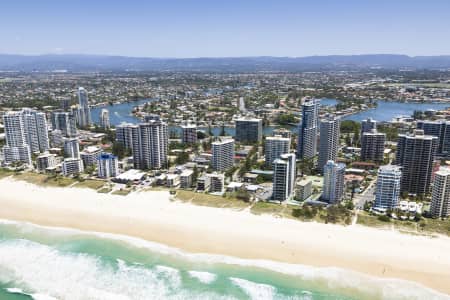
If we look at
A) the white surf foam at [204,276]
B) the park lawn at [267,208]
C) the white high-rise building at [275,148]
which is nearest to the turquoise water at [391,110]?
the white high-rise building at [275,148]

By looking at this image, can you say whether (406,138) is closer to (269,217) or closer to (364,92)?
(269,217)

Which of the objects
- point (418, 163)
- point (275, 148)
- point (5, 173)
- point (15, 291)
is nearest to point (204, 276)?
point (15, 291)

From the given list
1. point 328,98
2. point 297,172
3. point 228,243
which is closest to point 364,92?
point 328,98

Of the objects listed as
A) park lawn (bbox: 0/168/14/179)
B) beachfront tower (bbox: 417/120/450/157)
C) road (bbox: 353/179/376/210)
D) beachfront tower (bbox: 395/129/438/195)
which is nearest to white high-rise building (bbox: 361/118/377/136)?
beachfront tower (bbox: 417/120/450/157)

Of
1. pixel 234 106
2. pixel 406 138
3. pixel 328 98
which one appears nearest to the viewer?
pixel 406 138

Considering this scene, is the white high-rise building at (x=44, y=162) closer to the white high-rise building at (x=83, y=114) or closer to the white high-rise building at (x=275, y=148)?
the white high-rise building at (x=275, y=148)
